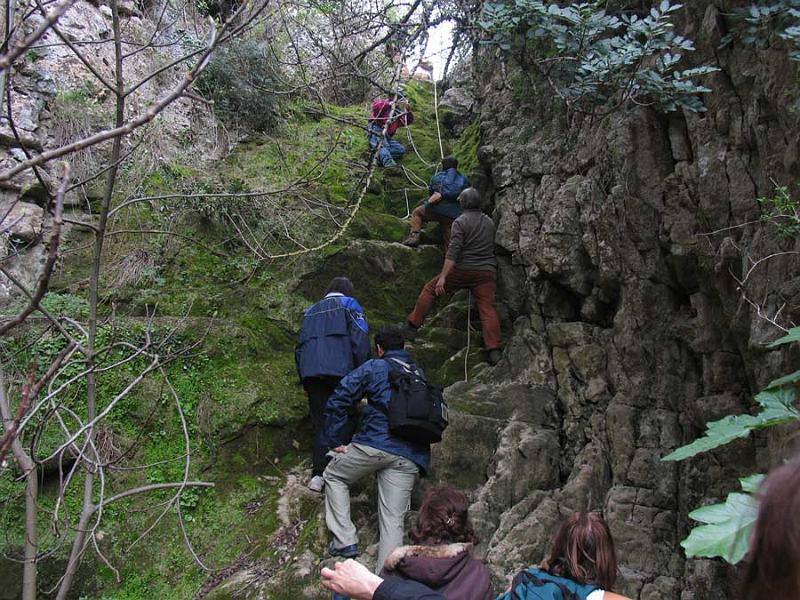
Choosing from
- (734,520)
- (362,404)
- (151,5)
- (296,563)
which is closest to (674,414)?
(362,404)

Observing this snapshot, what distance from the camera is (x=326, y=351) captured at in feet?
19.9

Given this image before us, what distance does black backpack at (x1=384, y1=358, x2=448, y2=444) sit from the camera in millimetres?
5141

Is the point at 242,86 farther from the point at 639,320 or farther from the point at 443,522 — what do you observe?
the point at 443,522

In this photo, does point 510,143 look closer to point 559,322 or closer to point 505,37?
point 505,37

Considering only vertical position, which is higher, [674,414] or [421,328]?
[421,328]

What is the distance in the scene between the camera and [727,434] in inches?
92.2

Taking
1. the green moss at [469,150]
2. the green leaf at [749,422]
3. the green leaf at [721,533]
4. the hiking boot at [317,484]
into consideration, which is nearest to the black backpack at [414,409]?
the hiking boot at [317,484]

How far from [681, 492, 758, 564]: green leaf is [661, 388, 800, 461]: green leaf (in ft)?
Result: 1.34

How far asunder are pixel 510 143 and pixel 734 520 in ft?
23.2

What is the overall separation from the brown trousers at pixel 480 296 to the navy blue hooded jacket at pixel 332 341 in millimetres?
1600

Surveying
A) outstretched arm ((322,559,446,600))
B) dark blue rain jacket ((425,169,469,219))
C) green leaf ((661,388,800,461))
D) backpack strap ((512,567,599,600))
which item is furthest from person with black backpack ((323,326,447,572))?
dark blue rain jacket ((425,169,469,219))

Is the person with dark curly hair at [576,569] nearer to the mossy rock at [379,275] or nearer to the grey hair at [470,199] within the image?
the grey hair at [470,199]

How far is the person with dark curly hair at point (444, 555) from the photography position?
3268mm

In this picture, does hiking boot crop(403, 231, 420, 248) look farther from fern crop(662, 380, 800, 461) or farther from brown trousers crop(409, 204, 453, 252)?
fern crop(662, 380, 800, 461)
